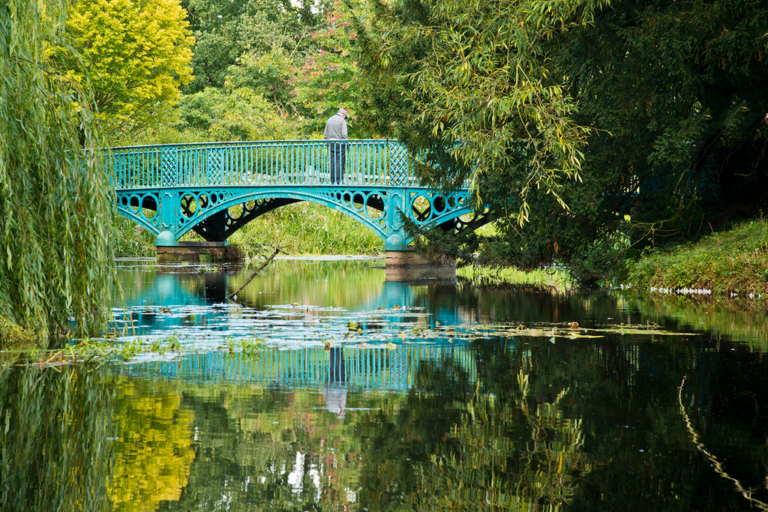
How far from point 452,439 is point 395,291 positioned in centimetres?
1019

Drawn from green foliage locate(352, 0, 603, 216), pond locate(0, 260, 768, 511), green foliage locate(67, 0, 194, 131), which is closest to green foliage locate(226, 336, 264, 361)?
pond locate(0, 260, 768, 511)

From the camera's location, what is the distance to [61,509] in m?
3.21

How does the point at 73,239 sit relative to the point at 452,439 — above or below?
above

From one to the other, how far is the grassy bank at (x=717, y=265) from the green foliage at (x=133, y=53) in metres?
20.8

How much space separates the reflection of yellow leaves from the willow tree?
188cm

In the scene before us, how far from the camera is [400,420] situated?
460cm

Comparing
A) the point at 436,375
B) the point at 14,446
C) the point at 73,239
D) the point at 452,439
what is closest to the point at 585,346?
the point at 436,375

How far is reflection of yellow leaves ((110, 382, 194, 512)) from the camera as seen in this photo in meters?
3.38

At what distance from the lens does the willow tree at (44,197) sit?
6.65 metres

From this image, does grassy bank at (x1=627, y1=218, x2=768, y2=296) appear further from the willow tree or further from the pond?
the willow tree

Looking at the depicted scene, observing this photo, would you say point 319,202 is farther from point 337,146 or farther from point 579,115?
point 579,115

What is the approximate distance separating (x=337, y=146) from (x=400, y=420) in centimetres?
1705

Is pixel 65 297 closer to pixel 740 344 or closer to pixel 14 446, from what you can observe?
pixel 14 446

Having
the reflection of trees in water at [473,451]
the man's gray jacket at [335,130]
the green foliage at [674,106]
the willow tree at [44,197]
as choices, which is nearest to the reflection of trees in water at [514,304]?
the green foliage at [674,106]
